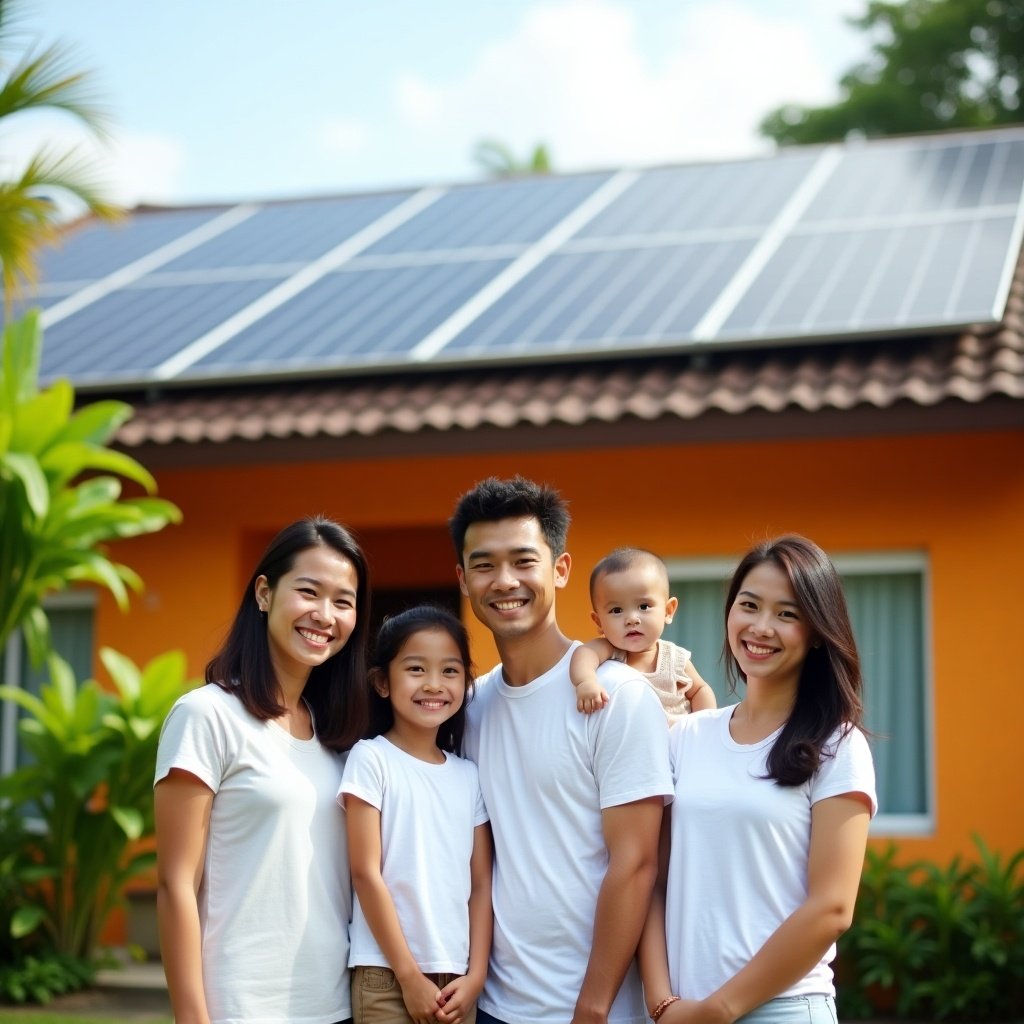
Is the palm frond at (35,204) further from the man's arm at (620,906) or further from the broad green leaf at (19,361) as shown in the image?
the man's arm at (620,906)

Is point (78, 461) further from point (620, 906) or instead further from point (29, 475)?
point (620, 906)

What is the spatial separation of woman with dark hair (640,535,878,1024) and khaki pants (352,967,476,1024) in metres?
0.59

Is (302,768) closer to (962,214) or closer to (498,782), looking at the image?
(498,782)

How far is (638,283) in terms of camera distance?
9.46 metres

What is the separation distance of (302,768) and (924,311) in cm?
558

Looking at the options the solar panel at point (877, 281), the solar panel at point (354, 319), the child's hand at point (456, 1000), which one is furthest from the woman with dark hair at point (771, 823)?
the solar panel at point (354, 319)

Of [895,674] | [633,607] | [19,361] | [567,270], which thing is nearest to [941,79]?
[567,270]

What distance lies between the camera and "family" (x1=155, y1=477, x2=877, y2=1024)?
3471mm

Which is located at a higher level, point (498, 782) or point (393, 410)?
point (393, 410)

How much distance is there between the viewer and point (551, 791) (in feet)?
12.2

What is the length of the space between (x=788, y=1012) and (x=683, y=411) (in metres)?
4.94

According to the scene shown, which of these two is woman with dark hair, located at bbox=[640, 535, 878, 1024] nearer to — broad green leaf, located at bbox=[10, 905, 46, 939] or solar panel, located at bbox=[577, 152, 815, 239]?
broad green leaf, located at bbox=[10, 905, 46, 939]

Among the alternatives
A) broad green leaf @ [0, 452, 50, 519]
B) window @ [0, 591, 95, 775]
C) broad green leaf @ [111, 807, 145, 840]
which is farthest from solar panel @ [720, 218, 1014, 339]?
window @ [0, 591, 95, 775]

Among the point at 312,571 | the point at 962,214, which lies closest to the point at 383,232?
the point at 962,214
